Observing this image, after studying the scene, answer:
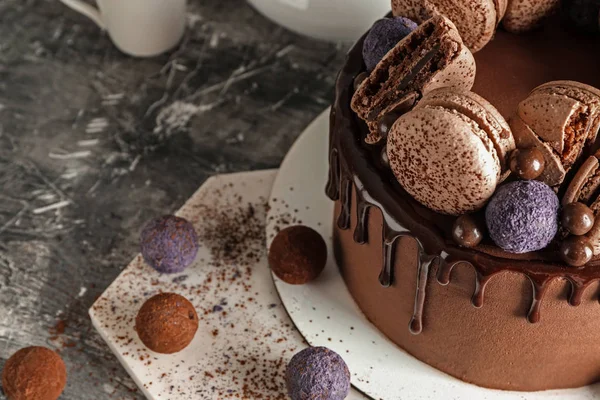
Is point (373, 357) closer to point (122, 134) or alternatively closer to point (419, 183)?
point (419, 183)

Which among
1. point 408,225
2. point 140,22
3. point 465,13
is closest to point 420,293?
point 408,225

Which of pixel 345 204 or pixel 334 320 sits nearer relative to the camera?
pixel 345 204

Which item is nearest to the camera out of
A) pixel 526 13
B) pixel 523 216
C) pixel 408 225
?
pixel 523 216

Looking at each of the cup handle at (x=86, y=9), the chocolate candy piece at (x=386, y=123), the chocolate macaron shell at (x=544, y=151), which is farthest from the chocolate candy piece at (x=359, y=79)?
the cup handle at (x=86, y=9)

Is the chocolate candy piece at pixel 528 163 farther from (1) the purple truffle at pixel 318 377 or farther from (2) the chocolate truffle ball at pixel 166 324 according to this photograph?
(2) the chocolate truffle ball at pixel 166 324

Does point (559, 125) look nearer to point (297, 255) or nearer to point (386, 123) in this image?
point (386, 123)

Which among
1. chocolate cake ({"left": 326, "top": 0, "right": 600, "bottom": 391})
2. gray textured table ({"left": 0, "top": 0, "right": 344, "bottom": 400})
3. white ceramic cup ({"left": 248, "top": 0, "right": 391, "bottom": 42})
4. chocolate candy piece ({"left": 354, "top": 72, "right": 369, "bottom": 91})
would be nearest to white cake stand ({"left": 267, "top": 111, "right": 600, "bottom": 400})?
chocolate cake ({"left": 326, "top": 0, "right": 600, "bottom": 391})
